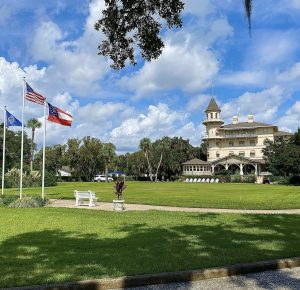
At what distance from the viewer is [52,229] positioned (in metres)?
13.6

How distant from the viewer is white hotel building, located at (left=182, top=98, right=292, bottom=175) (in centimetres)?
10091

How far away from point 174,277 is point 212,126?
103270mm

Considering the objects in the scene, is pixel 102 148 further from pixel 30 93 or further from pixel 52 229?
pixel 52 229

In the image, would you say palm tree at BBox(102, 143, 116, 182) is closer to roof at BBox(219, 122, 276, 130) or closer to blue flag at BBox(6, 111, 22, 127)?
roof at BBox(219, 122, 276, 130)

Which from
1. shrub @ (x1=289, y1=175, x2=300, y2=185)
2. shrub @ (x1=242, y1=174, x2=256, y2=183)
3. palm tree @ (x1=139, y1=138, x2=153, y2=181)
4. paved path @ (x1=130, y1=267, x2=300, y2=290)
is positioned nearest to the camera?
paved path @ (x1=130, y1=267, x2=300, y2=290)

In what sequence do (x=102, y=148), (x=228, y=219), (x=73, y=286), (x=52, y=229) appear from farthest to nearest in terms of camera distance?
(x=102, y=148)
(x=228, y=219)
(x=52, y=229)
(x=73, y=286)

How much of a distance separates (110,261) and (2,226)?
6809 millimetres

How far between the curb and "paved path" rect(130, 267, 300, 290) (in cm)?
11

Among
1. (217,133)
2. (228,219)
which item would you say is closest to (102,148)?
(217,133)

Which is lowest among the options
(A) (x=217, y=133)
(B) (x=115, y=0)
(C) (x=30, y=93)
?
(B) (x=115, y=0)

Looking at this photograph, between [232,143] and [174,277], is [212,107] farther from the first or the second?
[174,277]

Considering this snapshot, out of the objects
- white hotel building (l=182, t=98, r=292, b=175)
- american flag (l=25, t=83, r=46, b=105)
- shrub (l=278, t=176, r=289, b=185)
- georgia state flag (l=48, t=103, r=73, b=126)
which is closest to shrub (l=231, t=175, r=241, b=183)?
shrub (l=278, t=176, r=289, b=185)

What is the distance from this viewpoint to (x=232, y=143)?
354 feet

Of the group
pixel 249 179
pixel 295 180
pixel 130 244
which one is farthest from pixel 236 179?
pixel 130 244
